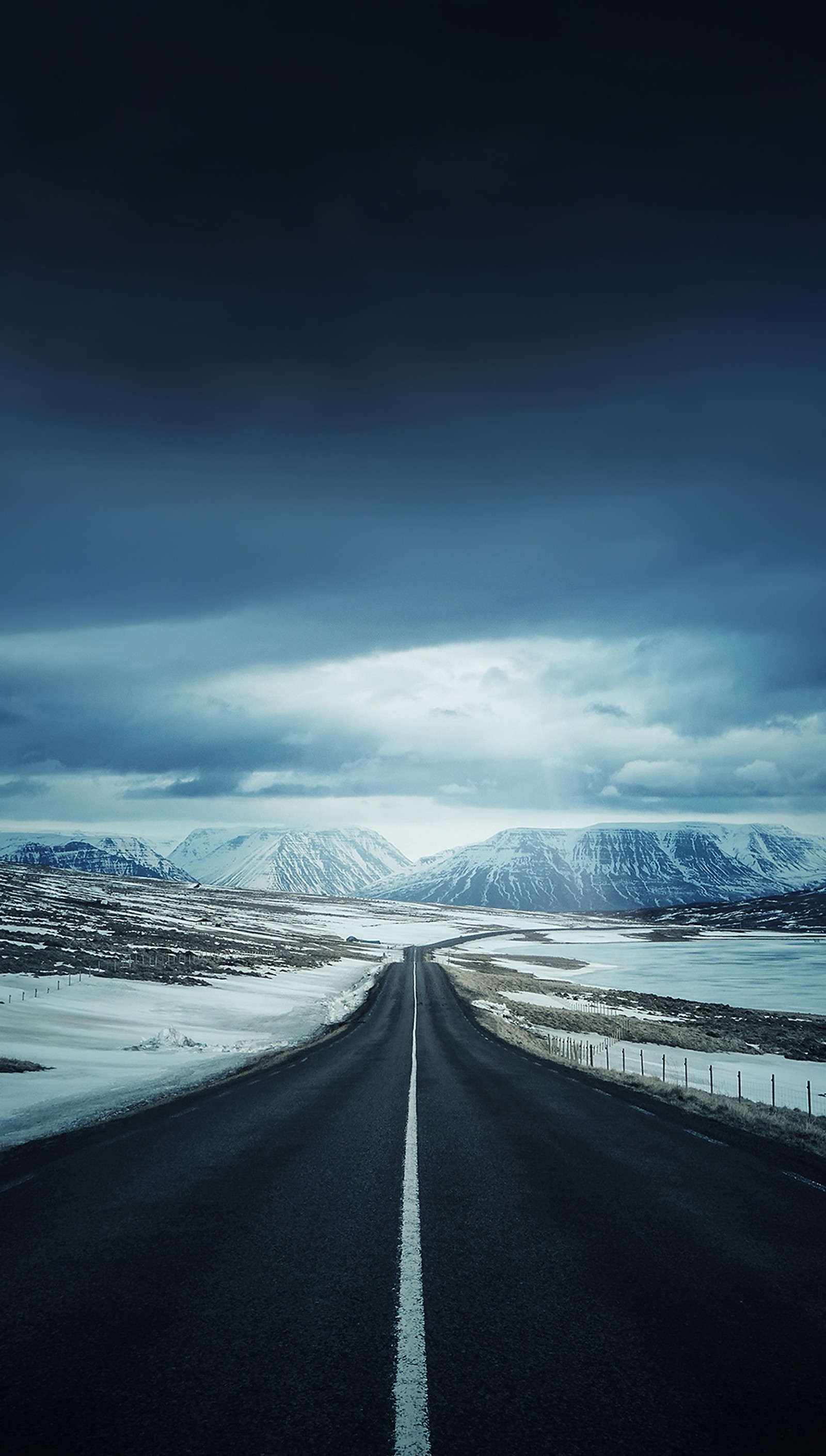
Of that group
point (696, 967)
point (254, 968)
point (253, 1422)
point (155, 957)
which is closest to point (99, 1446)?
point (253, 1422)

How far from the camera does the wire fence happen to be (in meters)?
21.9

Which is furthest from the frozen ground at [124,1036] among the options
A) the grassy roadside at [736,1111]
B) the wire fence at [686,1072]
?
the wire fence at [686,1072]

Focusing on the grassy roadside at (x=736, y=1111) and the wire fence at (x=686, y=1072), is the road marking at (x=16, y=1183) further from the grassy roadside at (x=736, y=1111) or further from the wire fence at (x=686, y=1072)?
the wire fence at (x=686, y=1072)

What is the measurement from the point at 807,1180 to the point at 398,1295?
6.83 metres

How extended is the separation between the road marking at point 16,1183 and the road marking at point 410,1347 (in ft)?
15.6

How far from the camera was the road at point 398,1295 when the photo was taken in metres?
3.94

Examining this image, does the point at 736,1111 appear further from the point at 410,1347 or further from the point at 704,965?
the point at 704,965

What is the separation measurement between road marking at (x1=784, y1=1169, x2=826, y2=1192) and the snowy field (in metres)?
52.1

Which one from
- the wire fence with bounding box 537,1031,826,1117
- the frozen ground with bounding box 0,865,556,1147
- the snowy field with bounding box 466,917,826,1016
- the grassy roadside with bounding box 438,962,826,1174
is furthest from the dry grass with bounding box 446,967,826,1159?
the snowy field with bounding box 466,917,826,1016

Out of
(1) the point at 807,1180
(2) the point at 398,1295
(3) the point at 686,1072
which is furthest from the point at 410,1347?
(3) the point at 686,1072

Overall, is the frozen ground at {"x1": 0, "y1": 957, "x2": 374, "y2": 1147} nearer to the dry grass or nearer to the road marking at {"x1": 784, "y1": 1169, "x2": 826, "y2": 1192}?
the dry grass

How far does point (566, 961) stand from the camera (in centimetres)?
10362

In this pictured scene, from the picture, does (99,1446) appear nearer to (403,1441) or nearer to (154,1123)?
(403,1441)

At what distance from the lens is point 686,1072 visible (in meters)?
22.4
